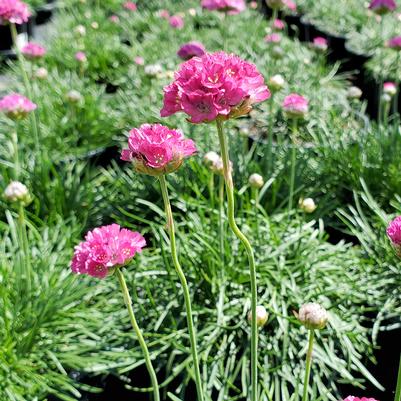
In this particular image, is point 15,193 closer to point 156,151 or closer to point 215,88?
point 156,151

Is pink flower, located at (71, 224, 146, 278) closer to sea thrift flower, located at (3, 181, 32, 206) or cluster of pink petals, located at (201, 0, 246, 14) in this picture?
sea thrift flower, located at (3, 181, 32, 206)

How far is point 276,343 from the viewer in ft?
6.56

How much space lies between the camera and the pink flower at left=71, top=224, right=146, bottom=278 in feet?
4.25

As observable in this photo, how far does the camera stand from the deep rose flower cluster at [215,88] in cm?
103

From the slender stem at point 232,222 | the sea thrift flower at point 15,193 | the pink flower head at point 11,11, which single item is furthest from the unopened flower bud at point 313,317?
the pink flower head at point 11,11

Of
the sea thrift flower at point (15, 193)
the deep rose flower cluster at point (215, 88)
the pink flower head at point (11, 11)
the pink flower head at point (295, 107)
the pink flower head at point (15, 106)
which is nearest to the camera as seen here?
the deep rose flower cluster at point (215, 88)

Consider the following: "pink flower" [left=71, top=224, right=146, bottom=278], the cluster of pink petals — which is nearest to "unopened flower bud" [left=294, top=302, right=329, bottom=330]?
"pink flower" [left=71, top=224, right=146, bottom=278]

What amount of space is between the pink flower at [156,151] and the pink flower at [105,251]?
0.24 m

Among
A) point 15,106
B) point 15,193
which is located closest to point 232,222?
point 15,193

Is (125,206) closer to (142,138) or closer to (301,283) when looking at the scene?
(301,283)

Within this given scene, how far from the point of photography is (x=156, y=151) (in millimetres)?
1112

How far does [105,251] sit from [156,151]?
30 cm

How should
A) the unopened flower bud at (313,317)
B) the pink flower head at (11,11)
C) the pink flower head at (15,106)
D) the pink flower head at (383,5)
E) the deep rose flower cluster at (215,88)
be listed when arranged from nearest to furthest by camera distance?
the deep rose flower cluster at (215,88)
the unopened flower bud at (313,317)
the pink flower head at (15,106)
the pink flower head at (11,11)
the pink flower head at (383,5)

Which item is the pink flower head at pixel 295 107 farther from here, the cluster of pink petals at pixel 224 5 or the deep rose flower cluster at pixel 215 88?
the deep rose flower cluster at pixel 215 88
